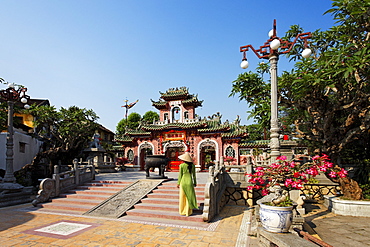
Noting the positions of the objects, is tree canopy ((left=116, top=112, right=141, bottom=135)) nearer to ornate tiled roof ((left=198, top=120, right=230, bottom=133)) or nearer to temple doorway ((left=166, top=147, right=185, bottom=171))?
temple doorway ((left=166, top=147, right=185, bottom=171))

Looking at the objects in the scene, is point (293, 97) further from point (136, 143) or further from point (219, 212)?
point (136, 143)

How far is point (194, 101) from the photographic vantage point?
19.3 m

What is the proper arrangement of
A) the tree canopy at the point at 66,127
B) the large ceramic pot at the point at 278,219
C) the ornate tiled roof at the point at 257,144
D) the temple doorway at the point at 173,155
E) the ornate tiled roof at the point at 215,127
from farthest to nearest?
the temple doorway at the point at 173,155 < the ornate tiled roof at the point at 215,127 < the ornate tiled roof at the point at 257,144 < the tree canopy at the point at 66,127 < the large ceramic pot at the point at 278,219

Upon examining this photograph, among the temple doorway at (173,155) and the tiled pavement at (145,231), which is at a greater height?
the temple doorway at (173,155)

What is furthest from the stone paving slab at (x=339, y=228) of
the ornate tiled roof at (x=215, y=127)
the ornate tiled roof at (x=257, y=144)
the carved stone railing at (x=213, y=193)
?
the ornate tiled roof at (x=215, y=127)

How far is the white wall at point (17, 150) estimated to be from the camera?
504 inches

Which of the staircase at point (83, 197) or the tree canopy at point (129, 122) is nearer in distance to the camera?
the staircase at point (83, 197)

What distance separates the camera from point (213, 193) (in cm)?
669

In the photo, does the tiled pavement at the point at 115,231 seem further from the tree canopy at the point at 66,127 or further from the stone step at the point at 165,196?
the tree canopy at the point at 66,127

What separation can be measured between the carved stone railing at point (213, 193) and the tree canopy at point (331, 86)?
3.91 metres

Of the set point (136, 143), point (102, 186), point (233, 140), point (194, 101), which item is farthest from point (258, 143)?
point (102, 186)

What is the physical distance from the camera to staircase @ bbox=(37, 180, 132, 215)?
24.6 feet

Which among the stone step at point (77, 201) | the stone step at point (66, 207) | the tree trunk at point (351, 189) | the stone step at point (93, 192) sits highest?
the tree trunk at point (351, 189)

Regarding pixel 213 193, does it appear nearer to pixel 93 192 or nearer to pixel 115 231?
pixel 115 231
